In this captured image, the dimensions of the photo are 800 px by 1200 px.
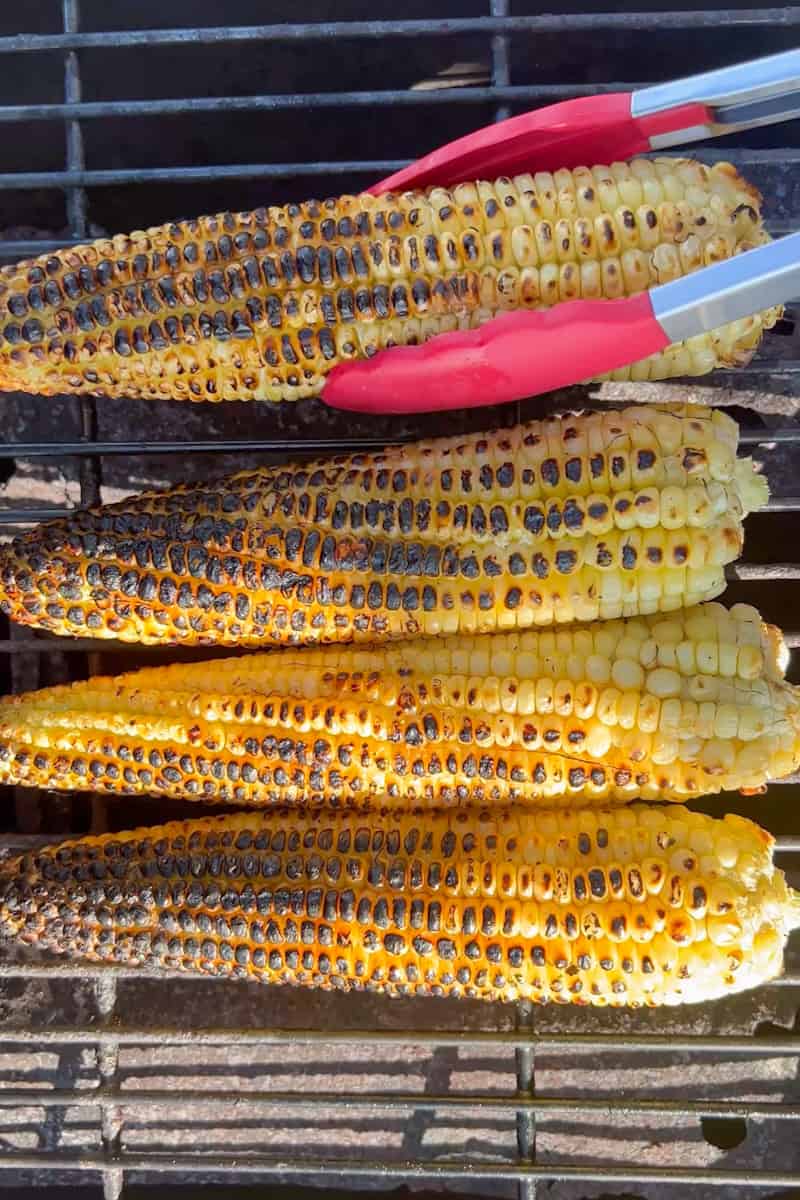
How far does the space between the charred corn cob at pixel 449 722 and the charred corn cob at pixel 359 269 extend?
46 centimetres

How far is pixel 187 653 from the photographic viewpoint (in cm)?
177

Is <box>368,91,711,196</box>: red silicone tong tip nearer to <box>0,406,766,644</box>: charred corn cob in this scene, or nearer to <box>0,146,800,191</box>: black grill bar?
<box>0,146,800,191</box>: black grill bar

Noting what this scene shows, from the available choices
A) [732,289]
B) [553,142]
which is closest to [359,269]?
[553,142]

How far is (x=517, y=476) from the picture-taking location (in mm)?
1294

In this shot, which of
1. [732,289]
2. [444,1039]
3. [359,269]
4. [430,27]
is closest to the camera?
[732,289]

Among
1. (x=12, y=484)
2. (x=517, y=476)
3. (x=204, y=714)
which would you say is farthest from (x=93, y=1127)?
(x=517, y=476)

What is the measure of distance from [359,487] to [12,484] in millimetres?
941

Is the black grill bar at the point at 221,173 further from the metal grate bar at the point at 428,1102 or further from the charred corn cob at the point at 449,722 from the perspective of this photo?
the metal grate bar at the point at 428,1102

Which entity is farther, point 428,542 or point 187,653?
point 187,653

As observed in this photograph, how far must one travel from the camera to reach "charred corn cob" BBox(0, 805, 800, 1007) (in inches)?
50.8

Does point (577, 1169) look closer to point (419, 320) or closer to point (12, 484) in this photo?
point (419, 320)

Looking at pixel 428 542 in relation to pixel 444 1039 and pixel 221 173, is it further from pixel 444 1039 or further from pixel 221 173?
pixel 444 1039

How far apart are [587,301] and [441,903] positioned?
867 mm

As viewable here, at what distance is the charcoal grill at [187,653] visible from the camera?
174 cm
